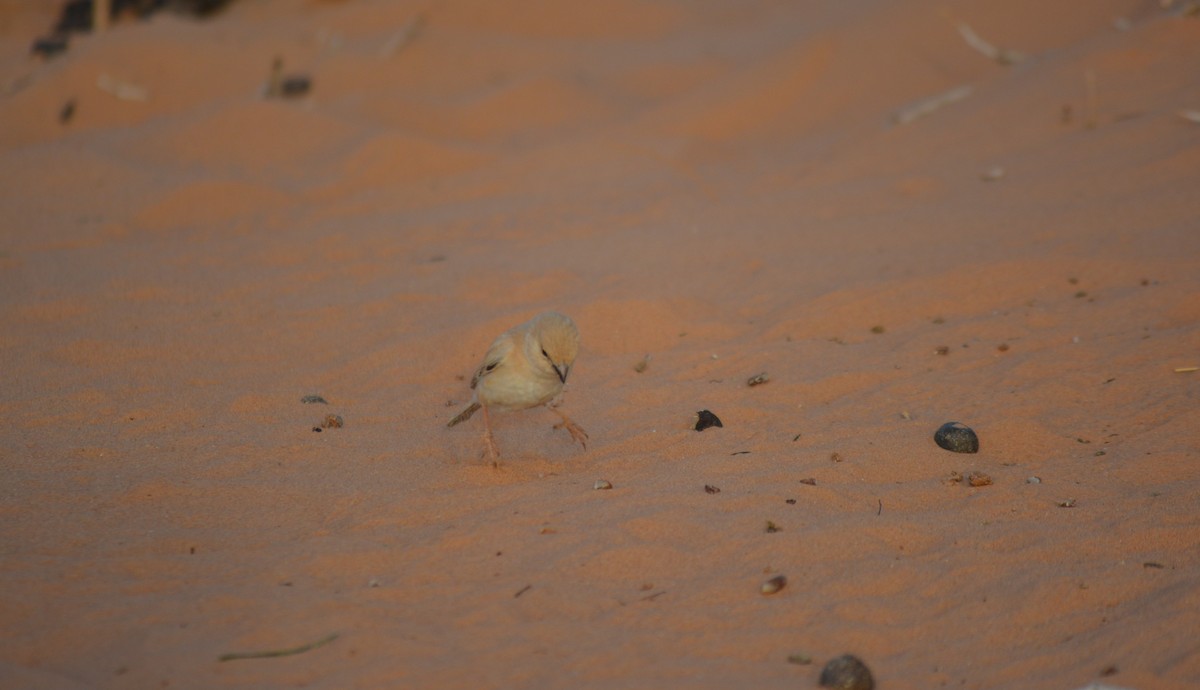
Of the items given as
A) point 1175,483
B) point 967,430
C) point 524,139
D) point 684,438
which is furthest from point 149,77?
point 1175,483

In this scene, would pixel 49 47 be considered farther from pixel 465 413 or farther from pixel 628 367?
pixel 465 413

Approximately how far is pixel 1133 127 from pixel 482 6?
38.9 feet

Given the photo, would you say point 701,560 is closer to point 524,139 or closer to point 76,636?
point 76,636

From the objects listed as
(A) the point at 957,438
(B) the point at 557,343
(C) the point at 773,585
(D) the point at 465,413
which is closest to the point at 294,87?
(D) the point at 465,413

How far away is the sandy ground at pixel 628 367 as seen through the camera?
368 cm

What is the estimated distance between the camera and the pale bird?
16.1ft

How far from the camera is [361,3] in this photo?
750 inches

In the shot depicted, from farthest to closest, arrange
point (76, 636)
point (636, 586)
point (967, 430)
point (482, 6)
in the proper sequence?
point (482, 6) → point (967, 430) → point (636, 586) → point (76, 636)

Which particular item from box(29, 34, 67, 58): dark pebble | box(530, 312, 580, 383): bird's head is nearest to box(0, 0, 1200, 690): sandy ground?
box(530, 312, 580, 383): bird's head

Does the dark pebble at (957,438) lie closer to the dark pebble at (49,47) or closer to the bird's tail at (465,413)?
the bird's tail at (465,413)

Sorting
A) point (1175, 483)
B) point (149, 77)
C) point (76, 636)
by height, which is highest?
point (1175, 483)

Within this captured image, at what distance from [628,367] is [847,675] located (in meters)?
3.50

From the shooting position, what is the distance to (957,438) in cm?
519

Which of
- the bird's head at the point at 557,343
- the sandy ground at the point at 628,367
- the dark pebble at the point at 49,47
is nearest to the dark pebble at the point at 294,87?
the sandy ground at the point at 628,367
